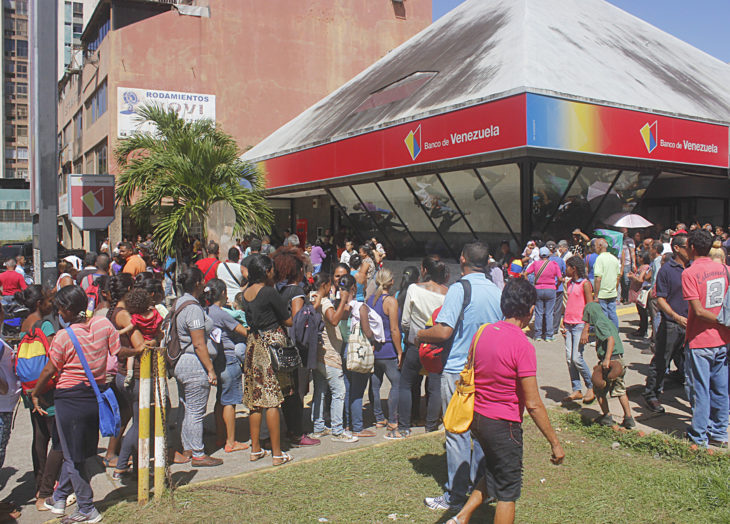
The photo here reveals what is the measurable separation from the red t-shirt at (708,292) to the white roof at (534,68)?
699cm

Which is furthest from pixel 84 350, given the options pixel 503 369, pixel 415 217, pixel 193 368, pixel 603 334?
pixel 415 217

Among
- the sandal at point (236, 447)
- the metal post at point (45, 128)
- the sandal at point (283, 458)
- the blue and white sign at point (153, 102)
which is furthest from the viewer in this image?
the blue and white sign at point (153, 102)

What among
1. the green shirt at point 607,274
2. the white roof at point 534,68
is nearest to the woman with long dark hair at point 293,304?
the green shirt at point 607,274

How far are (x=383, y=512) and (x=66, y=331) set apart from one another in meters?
2.68

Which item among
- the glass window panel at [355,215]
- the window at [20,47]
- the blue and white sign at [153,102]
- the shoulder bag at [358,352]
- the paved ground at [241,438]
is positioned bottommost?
the paved ground at [241,438]

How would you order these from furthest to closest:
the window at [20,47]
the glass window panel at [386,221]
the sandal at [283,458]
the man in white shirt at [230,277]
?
1. the window at [20,47]
2. the glass window panel at [386,221]
3. the man in white shirt at [230,277]
4. the sandal at [283,458]

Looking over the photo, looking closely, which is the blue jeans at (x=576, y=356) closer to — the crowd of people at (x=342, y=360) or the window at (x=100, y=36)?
the crowd of people at (x=342, y=360)

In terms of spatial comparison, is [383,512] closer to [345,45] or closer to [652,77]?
[652,77]

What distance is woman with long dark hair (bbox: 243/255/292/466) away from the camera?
523 cm

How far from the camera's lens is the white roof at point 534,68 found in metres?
13.1

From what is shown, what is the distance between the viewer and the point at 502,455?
3.52 metres

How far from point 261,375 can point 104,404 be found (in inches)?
54.0

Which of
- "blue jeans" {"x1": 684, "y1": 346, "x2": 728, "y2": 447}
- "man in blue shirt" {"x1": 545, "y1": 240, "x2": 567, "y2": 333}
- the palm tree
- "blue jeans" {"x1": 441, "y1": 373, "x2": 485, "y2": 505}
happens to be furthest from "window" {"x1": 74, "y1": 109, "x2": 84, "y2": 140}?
"blue jeans" {"x1": 684, "y1": 346, "x2": 728, "y2": 447}

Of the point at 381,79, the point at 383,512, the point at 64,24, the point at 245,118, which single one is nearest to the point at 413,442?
the point at 383,512
